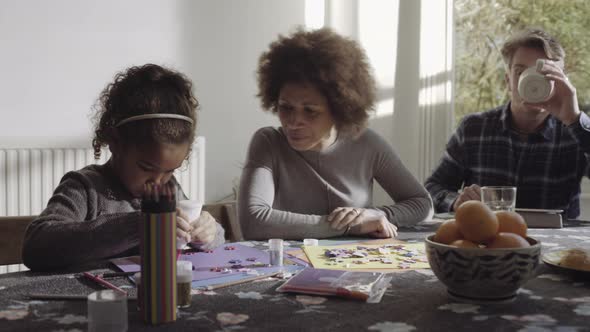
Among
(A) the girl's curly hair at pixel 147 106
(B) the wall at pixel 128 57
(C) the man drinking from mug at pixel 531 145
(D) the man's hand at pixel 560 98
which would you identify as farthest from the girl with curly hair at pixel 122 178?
(B) the wall at pixel 128 57

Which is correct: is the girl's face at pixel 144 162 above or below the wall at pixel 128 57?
below

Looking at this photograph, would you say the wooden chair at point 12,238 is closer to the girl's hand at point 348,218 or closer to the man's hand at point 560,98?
the girl's hand at point 348,218

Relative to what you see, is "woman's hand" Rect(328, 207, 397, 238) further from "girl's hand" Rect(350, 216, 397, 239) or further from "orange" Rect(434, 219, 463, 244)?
"orange" Rect(434, 219, 463, 244)

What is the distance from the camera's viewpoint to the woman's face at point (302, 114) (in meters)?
1.91

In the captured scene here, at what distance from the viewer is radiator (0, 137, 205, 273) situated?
268 centimetres

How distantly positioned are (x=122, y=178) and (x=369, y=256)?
63 cm

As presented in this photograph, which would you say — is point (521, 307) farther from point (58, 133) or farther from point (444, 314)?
point (58, 133)

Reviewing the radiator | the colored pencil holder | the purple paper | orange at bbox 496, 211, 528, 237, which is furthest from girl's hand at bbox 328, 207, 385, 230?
the radiator

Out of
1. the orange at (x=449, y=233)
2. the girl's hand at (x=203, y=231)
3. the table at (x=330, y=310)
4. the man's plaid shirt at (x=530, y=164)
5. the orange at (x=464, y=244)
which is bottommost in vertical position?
the table at (x=330, y=310)

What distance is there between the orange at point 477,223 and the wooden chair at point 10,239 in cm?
100

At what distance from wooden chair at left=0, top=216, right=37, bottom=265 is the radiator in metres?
1.23

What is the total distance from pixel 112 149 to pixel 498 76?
250cm

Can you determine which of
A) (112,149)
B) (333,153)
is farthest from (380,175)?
(112,149)

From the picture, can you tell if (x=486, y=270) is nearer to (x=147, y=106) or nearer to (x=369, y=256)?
(x=369, y=256)
